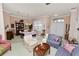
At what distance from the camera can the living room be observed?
1262 millimetres

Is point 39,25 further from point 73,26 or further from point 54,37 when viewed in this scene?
point 73,26

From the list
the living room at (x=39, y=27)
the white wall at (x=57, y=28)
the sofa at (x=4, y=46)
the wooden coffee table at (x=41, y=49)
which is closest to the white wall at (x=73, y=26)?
the living room at (x=39, y=27)

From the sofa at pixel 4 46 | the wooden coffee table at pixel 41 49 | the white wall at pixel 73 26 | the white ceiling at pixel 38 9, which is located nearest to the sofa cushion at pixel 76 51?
the white wall at pixel 73 26

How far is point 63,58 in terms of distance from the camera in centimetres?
133

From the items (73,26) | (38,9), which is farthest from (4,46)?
(73,26)

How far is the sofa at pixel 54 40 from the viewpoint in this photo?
1305 millimetres

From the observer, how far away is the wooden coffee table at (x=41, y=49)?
1314 millimetres

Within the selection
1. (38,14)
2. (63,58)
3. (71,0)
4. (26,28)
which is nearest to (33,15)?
(38,14)

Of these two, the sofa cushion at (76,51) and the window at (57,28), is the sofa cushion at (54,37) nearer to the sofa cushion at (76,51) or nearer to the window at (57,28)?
the window at (57,28)

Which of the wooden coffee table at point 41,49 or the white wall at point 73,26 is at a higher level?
the white wall at point 73,26

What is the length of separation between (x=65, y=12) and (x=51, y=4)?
0.63 feet

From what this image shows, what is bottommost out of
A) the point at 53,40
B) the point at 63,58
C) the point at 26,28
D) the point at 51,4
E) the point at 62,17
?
the point at 63,58

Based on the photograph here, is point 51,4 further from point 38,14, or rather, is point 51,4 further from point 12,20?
point 12,20

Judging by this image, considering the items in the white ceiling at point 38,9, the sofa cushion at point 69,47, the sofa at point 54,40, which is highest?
the white ceiling at point 38,9
